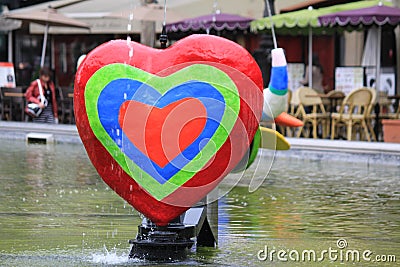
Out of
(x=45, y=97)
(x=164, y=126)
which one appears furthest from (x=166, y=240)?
(x=45, y=97)

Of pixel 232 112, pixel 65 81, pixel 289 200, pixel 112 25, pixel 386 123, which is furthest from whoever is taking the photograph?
pixel 65 81

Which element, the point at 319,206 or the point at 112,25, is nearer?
the point at 319,206

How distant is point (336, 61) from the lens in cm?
2562

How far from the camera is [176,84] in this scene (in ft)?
21.6

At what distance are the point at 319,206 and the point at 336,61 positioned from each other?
15.8 m

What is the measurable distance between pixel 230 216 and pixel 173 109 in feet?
9.40

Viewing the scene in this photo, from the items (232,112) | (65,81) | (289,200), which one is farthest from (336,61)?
(232,112)

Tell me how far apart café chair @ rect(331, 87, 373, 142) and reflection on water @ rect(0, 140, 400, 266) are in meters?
3.36

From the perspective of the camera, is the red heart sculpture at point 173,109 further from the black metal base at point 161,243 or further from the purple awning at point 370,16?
the purple awning at point 370,16

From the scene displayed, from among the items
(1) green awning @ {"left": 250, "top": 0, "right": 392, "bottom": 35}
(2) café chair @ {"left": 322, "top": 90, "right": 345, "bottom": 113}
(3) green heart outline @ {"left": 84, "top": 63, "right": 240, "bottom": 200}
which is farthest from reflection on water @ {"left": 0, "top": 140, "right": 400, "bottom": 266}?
(1) green awning @ {"left": 250, "top": 0, "right": 392, "bottom": 35}

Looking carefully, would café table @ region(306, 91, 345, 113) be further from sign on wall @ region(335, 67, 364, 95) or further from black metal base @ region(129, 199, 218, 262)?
black metal base @ region(129, 199, 218, 262)

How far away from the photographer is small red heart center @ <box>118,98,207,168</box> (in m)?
6.57

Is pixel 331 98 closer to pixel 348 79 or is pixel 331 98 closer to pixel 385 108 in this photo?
pixel 348 79

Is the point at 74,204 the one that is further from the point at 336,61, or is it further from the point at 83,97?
the point at 336,61
